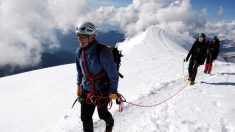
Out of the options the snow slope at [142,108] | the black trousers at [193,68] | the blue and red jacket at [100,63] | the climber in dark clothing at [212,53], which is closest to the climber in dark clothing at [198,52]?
the black trousers at [193,68]

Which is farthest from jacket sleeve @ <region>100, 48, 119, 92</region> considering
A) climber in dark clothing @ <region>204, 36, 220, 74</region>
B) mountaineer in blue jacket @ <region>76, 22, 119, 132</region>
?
climber in dark clothing @ <region>204, 36, 220, 74</region>

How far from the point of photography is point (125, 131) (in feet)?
25.5

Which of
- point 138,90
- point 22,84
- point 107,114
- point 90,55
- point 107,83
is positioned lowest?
point 22,84

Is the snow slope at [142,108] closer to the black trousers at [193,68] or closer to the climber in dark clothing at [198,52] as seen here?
the black trousers at [193,68]

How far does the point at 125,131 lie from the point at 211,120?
2.73 m

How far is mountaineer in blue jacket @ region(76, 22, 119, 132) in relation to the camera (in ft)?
17.9

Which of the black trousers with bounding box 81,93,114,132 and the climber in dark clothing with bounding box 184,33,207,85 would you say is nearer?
the black trousers with bounding box 81,93,114,132

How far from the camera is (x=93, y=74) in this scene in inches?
226

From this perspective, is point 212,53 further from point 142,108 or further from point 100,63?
point 100,63

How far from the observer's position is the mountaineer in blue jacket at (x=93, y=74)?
17.9ft

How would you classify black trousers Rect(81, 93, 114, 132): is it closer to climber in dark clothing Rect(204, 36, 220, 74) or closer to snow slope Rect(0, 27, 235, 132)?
snow slope Rect(0, 27, 235, 132)

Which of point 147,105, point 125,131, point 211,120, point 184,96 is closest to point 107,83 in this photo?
point 125,131

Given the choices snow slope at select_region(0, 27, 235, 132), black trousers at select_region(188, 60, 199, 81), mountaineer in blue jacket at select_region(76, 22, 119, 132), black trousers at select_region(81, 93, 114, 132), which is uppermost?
mountaineer in blue jacket at select_region(76, 22, 119, 132)

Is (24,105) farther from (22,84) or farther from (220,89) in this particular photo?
(220,89)
